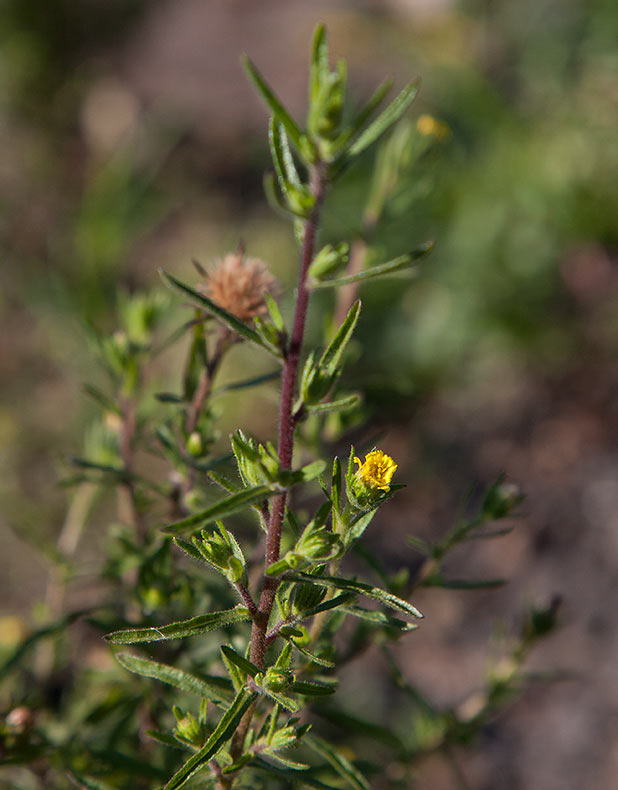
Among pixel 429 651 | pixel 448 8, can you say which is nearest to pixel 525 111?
pixel 448 8

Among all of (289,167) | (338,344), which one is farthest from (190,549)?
(289,167)

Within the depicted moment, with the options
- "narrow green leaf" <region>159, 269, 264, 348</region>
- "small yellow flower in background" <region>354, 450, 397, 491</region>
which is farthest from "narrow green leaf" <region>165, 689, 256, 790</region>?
"narrow green leaf" <region>159, 269, 264, 348</region>

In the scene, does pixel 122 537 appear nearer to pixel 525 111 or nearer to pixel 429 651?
pixel 429 651

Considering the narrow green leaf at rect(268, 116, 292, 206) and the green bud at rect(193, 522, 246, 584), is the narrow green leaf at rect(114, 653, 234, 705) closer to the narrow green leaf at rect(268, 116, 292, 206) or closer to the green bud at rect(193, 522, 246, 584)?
the green bud at rect(193, 522, 246, 584)

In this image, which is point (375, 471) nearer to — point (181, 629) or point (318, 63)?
point (181, 629)

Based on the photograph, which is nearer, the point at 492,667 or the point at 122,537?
the point at 122,537

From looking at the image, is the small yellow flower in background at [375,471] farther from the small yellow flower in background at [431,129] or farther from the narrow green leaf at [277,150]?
the small yellow flower in background at [431,129]
